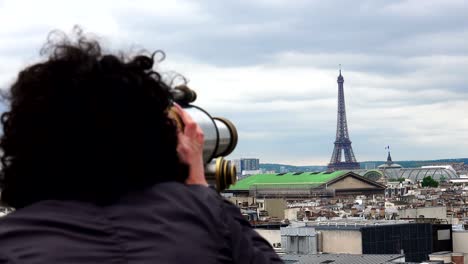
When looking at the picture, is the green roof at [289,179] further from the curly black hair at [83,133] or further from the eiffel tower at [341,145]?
the curly black hair at [83,133]

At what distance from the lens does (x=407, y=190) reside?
8425 cm

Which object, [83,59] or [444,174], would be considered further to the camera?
[444,174]

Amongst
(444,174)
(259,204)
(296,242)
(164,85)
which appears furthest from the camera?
(444,174)

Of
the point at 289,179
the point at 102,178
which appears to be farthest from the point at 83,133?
the point at 289,179

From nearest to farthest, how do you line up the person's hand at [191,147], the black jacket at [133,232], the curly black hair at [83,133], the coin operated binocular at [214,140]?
the black jacket at [133,232] < the curly black hair at [83,133] < the person's hand at [191,147] < the coin operated binocular at [214,140]

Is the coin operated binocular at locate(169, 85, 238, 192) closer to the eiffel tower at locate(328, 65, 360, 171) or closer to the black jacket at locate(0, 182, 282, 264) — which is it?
the black jacket at locate(0, 182, 282, 264)

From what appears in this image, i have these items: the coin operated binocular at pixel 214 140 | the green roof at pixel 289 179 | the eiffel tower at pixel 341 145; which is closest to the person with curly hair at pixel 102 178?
the coin operated binocular at pixel 214 140

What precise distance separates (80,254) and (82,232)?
5 centimetres

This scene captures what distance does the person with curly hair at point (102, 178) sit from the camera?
1.69m

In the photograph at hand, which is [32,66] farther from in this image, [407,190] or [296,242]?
[407,190]

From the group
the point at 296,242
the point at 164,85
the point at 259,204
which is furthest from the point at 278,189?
the point at 164,85

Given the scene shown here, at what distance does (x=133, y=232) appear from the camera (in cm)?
170

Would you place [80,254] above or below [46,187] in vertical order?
below

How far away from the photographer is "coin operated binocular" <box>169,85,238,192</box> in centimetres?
206
